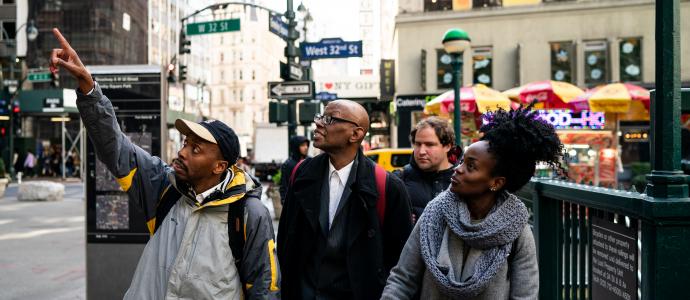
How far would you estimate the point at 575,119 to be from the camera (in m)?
13.4

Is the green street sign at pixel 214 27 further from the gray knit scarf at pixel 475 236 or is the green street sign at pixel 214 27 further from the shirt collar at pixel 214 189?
the gray knit scarf at pixel 475 236

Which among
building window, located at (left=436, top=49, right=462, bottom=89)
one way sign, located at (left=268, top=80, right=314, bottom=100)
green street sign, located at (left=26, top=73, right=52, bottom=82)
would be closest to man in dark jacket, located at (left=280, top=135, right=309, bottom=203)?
one way sign, located at (left=268, top=80, right=314, bottom=100)

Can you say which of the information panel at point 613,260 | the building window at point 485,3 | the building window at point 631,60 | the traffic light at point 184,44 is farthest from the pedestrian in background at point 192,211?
the building window at point 485,3

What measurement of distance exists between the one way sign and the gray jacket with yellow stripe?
30.3 ft

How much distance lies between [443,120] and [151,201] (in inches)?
99.7

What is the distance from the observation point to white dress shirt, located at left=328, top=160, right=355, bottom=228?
3408 millimetres

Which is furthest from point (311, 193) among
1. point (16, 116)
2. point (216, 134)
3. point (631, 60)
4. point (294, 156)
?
point (16, 116)

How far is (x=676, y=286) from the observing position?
8.43 ft

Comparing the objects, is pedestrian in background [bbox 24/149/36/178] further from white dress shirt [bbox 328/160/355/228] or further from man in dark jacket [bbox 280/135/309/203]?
white dress shirt [bbox 328/160/355/228]

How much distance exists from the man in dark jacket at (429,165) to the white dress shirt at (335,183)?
4.02ft

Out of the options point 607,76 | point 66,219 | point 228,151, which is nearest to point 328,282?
point 228,151

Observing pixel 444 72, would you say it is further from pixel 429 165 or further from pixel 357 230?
pixel 357 230

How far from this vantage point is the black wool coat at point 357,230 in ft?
10.7

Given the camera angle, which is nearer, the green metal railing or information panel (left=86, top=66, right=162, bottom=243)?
the green metal railing
